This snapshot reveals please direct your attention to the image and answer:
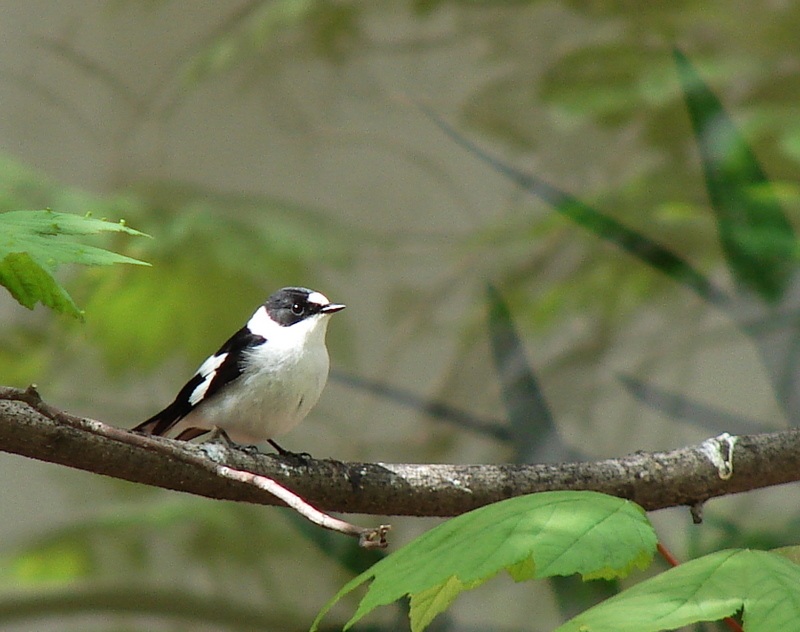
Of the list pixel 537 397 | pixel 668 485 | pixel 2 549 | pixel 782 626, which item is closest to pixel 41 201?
pixel 2 549

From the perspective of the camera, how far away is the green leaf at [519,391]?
6.09 feet

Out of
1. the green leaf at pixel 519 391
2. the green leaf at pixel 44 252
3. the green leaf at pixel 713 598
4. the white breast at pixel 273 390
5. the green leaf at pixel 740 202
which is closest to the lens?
the green leaf at pixel 713 598

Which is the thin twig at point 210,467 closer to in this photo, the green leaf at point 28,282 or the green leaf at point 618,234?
the green leaf at point 28,282

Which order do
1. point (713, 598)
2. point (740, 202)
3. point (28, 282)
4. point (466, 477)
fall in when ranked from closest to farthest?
point (713, 598), point (28, 282), point (466, 477), point (740, 202)

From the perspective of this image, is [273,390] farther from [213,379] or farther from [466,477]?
[466,477]

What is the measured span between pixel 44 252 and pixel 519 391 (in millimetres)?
→ 1610

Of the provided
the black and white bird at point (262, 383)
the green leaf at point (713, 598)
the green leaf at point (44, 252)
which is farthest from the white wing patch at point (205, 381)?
the green leaf at point (713, 598)

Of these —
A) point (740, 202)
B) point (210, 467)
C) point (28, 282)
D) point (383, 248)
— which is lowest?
point (210, 467)

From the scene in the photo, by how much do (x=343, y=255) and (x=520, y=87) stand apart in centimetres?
58

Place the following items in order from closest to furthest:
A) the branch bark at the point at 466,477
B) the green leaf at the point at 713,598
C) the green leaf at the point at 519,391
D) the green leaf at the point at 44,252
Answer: the green leaf at the point at 713,598
the green leaf at the point at 44,252
the branch bark at the point at 466,477
the green leaf at the point at 519,391

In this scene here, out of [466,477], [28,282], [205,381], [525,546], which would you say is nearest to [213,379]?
[205,381]

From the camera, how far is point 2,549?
1.96 meters

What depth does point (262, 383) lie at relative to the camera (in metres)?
0.93

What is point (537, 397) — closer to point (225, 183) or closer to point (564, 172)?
point (564, 172)
